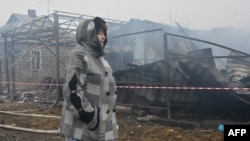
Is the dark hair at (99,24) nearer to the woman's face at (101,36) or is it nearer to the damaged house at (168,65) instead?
the woman's face at (101,36)

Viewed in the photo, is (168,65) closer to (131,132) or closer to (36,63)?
(131,132)

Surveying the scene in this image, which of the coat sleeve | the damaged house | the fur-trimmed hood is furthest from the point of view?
the damaged house

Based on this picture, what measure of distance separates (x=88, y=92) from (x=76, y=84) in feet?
0.49

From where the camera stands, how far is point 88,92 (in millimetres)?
2826

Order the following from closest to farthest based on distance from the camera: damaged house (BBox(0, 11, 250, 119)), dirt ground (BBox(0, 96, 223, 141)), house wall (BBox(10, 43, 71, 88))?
dirt ground (BBox(0, 96, 223, 141)) < damaged house (BBox(0, 11, 250, 119)) < house wall (BBox(10, 43, 71, 88))

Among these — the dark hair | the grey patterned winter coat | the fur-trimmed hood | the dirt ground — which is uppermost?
the dark hair

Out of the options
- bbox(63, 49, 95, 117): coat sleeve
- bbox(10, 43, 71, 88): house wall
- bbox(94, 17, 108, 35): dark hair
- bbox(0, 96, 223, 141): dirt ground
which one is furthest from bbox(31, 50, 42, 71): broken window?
bbox(63, 49, 95, 117): coat sleeve

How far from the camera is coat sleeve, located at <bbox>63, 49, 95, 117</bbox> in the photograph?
274 centimetres

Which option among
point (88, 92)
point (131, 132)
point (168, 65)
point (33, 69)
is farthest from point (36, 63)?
point (88, 92)

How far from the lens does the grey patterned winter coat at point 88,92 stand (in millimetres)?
2764

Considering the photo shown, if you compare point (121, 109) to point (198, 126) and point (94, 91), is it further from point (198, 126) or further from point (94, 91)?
point (94, 91)

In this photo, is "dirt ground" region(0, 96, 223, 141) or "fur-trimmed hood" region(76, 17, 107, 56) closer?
"fur-trimmed hood" region(76, 17, 107, 56)

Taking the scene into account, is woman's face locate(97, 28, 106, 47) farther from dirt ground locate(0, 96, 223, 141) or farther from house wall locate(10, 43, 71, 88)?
house wall locate(10, 43, 71, 88)

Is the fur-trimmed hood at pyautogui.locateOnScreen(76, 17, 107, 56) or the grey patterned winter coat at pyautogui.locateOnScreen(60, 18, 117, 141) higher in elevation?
the fur-trimmed hood at pyautogui.locateOnScreen(76, 17, 107, 56)
